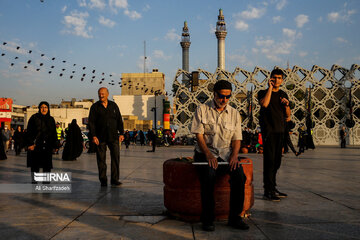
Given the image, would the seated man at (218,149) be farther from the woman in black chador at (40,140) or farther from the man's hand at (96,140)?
the woman in black chador at (40,140)

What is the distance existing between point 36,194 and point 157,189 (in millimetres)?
1983

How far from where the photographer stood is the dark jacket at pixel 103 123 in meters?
6.56

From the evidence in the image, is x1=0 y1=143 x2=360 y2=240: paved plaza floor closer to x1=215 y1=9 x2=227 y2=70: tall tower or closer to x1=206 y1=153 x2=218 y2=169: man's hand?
x1=206 y1=153 x2=218 y2=169: man's hand

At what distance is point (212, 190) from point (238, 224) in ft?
1.37

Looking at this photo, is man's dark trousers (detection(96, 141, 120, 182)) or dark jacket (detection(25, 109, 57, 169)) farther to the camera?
dark jacket (detection(25, 109, 57, 169))

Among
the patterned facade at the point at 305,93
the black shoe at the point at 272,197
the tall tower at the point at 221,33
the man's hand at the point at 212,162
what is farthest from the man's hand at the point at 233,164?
the tall tower at the point at 221,33

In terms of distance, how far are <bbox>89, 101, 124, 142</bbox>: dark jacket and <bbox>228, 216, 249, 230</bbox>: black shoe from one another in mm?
3678

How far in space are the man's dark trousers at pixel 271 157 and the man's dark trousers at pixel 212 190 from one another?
5.34 feet

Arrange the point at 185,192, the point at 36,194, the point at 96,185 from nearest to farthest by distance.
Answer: the point at 185,192
the point at 36,194
the point at 96,185

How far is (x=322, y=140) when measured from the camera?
4712 centimetres

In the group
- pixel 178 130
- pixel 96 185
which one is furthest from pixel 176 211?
pixel 178 130

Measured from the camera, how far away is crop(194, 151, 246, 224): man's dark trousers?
344cm

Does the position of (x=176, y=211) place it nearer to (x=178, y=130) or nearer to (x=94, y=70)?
(x=94, y=70)

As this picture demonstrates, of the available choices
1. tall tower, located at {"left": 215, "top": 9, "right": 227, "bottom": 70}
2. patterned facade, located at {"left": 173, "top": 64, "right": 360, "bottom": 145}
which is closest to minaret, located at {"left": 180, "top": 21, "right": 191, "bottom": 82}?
tall tower, located at {"left": 215, "top": 9, "right": 227, "bottom": 70}
